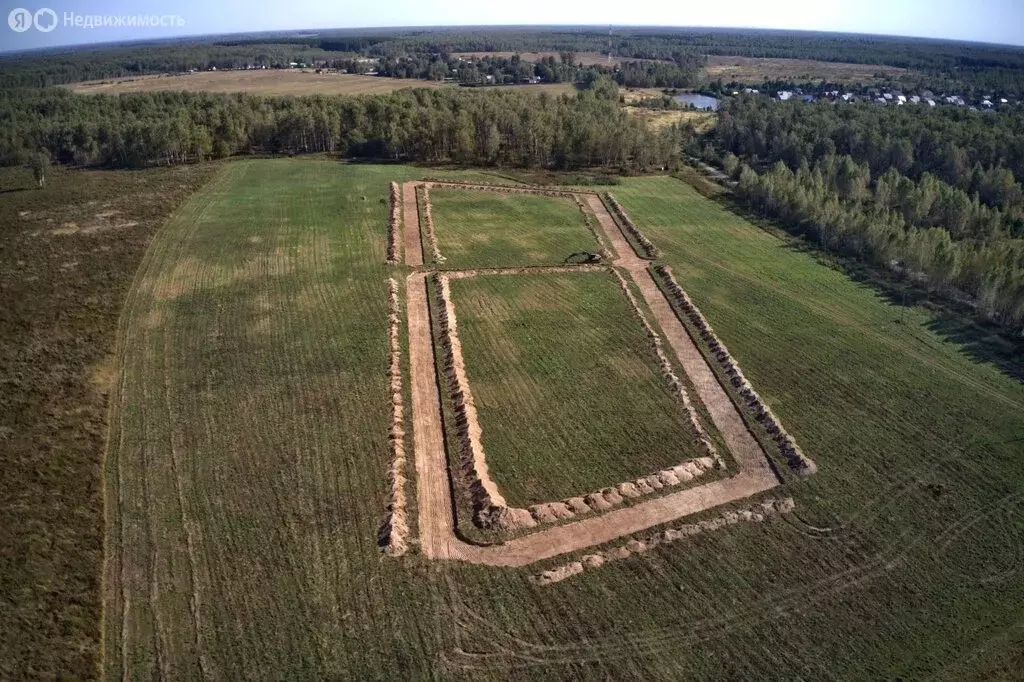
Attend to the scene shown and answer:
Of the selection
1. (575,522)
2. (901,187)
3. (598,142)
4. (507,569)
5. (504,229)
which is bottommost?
(507,569)

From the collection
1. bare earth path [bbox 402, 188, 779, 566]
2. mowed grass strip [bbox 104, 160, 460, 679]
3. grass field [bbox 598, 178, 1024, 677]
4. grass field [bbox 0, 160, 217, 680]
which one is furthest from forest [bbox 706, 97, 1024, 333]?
grass field [bbox 0, 160, 217, 680]

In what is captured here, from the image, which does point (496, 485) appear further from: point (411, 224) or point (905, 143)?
point (905, 143)

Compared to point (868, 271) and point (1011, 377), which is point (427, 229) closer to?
point (868, 271)

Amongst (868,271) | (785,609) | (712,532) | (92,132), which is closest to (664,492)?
(712,532)

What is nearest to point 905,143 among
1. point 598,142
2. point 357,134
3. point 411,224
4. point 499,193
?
point 598,142

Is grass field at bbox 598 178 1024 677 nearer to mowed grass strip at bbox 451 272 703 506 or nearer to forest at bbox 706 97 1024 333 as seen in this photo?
forest at bbox 706 97 1024 333
